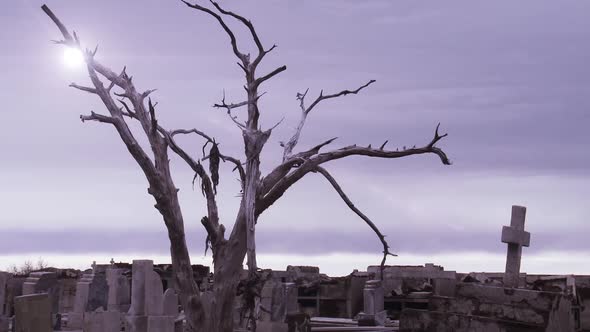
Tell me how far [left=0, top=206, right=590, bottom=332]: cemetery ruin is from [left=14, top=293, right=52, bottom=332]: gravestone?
0.04 feet

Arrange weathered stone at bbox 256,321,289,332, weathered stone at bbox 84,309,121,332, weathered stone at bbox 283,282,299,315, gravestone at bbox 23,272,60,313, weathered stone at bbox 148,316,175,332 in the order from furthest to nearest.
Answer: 1. gravestone at bbox 23,272,60,313
2. weathered stone at bbox 283,282,299,315
3. weathered stone at bbox 84,309,121,332
4. weathered stone at bbox 148,316,175,332
5. weathered stone at bbox 256,321,289,332

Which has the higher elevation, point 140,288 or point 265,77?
point 265,77

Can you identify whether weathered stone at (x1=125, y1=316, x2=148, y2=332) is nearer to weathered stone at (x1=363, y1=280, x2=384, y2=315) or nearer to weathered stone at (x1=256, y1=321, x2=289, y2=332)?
weathered stone at (x1=256, y1=321, x2=289, y2=332)

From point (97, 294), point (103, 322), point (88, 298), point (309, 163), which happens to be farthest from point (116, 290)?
point (309, 163)

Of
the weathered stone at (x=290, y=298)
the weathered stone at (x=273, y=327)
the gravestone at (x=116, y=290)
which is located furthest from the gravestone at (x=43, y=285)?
the weathered stone at (x=273, y=327)

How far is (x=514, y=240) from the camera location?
15555 millimetres

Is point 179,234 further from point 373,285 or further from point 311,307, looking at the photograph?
point 311,307

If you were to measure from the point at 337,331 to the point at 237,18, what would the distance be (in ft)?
20.7

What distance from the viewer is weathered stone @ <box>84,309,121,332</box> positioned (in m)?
17.1

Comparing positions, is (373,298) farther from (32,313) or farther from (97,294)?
(32,313)

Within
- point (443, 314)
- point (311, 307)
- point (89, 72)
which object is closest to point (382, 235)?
point (443, 314)

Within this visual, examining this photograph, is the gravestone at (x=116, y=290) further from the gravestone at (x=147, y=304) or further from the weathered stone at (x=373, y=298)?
the weathered stone at (x=373, y=298)

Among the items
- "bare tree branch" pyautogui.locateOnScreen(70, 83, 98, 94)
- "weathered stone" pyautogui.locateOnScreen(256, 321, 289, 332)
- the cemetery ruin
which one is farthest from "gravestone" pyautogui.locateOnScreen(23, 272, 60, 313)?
"weathered stone" pyautogui.locateOnScreen(256, 321, 289, 332)

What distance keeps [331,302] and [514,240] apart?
11.8 m
